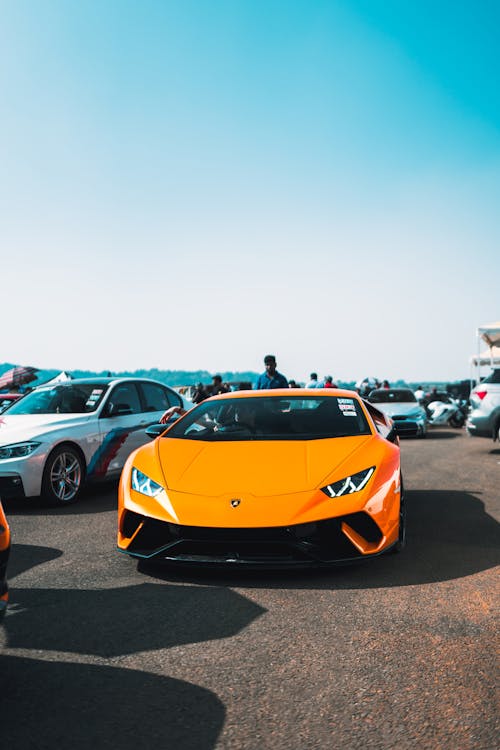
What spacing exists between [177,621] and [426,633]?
128 centimetres

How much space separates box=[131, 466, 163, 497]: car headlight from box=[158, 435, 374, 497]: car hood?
0.30 ft

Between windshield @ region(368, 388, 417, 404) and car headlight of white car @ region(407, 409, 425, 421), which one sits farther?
windshield @ region(368, 388, 417, 404)

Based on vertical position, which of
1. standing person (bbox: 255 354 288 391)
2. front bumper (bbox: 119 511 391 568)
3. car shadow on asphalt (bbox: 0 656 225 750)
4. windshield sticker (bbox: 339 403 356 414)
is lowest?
car shadow on asphalt (bbox: 0 656 225 750)

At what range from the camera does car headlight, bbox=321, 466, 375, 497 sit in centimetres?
466

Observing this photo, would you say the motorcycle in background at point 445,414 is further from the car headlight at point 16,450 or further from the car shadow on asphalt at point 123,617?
the car shadow on asphalt at point 123,617

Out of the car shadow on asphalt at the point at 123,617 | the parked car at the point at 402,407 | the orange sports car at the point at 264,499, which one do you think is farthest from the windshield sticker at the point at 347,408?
the parked car at the point at 402,407

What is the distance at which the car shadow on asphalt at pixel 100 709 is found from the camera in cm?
249

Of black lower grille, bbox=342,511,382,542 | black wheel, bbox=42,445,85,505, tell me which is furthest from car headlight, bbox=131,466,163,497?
black wheel, bbox=42,445,85,505

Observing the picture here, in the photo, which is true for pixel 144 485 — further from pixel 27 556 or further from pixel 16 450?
pixel 16 450

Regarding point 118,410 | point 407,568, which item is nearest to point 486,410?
point 118,410

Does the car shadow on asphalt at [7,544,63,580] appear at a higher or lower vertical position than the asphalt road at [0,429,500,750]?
lower

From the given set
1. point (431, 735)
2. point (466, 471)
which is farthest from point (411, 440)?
point (431, 735)

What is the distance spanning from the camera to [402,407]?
18766 millimetres

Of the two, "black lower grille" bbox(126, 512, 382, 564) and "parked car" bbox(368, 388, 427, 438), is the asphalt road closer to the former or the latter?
"black lower grille" bbox(126, 512, 382, 564)
